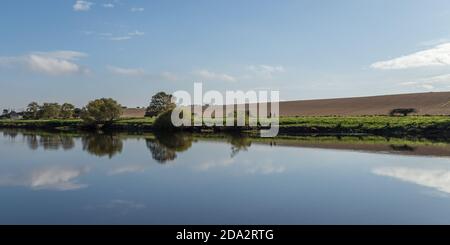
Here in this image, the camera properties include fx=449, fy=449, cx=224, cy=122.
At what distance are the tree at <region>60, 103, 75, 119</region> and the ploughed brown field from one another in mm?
46252

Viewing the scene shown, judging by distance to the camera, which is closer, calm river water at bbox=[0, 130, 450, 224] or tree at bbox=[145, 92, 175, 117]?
calm river water at bbox=[0, 130, 450, 224]

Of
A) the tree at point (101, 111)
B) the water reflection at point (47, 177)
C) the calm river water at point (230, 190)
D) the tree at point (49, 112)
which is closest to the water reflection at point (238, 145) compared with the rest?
the calm river water at point (230, 190)

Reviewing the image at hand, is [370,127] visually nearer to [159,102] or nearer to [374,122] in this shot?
[374,122]

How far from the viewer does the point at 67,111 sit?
9769 centimetres

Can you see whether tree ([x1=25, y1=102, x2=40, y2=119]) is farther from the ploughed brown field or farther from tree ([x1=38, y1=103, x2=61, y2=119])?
the ploughed brown field

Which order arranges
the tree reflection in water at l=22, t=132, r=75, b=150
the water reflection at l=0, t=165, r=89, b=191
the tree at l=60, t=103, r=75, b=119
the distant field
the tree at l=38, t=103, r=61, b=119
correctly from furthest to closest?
1. the tree at l=38, t=103, r=61, b=119
2. the tree at l=60, t=103, r=75, b=119
3. the distant field
4. the tree reflection in water at l=22, t=132, r=75, b=150
5. the water reflection at l=0, t=165, r=89, b=191

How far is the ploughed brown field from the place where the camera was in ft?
203

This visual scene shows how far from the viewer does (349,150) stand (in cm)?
2686

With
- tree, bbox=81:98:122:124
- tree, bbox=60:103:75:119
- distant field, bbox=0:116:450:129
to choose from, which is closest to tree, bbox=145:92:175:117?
tree, bbox=81:98:122:124

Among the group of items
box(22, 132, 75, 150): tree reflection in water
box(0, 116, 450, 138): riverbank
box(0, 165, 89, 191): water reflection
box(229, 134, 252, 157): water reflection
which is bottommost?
box(22, 132, 75, 150): tree reflection in water

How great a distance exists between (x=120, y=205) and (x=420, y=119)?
38.5m

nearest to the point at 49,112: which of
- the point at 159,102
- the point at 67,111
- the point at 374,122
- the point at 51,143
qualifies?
the point at 67,111

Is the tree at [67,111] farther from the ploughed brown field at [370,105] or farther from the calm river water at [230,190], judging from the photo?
the calm river water at [230,190]

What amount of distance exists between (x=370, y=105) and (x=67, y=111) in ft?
207
